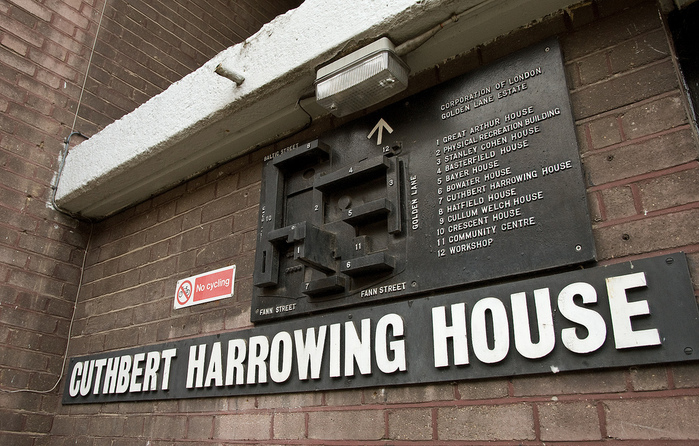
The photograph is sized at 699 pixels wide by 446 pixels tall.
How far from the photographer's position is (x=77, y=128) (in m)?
3.61

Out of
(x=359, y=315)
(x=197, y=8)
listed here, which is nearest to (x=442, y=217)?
(x=359, y=315)

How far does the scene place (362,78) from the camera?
2096 millimetres

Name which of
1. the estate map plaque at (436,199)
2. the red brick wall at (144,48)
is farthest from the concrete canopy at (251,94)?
the red brick wall at (144,48)

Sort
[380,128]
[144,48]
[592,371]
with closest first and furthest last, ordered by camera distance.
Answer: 1. [592,371]
2. [380,128]
3. [144,48]

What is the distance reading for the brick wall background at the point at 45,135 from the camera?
3.10m

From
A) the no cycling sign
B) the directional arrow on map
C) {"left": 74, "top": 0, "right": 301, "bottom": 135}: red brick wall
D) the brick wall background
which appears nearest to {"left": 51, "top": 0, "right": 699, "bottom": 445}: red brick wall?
the no cycling sign

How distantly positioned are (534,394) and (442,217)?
2.28 ft

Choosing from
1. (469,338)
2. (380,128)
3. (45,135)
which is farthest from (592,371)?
(45,135)

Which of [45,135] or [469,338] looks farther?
[45,135]

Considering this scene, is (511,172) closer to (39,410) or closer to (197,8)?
(39,410)

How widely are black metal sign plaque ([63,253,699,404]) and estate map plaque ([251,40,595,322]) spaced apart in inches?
3.1

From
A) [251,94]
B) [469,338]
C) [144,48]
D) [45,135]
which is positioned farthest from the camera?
[144,48]

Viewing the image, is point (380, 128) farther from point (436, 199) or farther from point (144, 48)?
point (144, 48)

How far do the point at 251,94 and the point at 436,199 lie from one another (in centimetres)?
105
